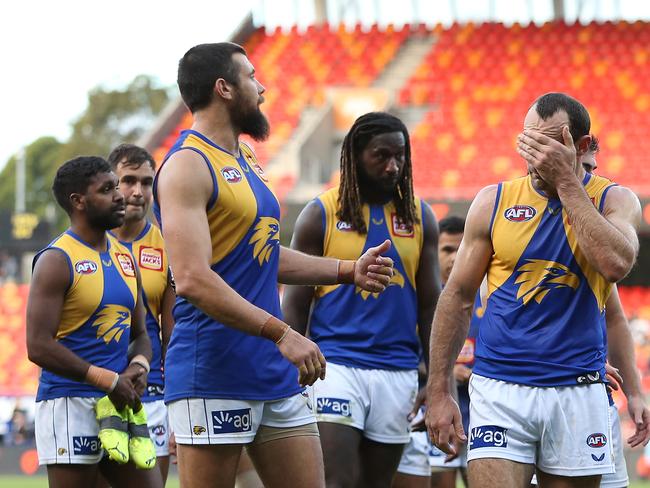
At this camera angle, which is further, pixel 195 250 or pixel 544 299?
pixel 544 299

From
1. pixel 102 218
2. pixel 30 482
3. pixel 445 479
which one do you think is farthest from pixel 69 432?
pixel 30 482

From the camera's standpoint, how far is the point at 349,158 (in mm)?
6309

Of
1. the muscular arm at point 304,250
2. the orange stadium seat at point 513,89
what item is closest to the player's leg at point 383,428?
the muscular arm at point 304,250

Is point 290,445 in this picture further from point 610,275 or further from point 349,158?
point 349,158

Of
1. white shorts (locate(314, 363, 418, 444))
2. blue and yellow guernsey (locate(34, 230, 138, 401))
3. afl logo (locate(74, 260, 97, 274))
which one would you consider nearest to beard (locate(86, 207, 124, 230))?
blue and yellow guernsey (locate(34, 230, 138, 401))

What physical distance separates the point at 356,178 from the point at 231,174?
1872 mm

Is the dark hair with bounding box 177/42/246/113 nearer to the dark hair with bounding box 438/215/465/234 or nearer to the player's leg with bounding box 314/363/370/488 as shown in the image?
the player's leg with bounding box 314/363/370/488

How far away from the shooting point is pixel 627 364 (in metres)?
5.61

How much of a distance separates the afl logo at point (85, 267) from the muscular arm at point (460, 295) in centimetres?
191

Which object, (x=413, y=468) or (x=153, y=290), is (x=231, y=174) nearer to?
(x=153, y=290)

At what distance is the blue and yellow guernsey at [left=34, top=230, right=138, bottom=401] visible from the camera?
570 centimetres

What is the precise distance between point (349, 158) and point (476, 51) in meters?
18.4

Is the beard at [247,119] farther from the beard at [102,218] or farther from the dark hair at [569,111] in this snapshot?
the beard at [102,218]

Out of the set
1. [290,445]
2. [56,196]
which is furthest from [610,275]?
[56,196]
